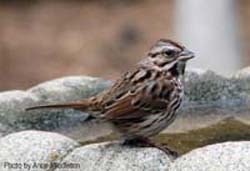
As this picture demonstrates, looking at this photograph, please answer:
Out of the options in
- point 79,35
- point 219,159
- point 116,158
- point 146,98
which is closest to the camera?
point 219,159

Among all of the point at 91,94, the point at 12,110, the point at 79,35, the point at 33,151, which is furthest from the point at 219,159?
the point at 79,35

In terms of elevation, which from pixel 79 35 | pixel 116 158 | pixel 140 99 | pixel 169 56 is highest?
pixel 169 56

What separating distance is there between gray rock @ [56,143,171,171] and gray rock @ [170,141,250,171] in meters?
0.12

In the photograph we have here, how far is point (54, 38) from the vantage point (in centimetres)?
1466

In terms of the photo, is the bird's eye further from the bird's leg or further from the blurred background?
the blurred background

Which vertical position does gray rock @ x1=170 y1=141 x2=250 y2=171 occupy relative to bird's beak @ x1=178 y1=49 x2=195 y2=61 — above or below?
below

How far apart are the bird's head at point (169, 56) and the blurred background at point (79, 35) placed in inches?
264

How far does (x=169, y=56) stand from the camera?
4.82 meters

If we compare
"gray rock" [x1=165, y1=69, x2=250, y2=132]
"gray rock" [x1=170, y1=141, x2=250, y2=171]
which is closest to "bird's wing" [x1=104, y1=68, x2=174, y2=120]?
"gray rock" [x1=170, y1=141, x2=250, y2=171]

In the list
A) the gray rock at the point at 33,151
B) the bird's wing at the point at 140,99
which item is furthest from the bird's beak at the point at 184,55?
the gray rock at the point at 33,151

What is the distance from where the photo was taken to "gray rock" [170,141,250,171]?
405 cm

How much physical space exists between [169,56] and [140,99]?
23cm

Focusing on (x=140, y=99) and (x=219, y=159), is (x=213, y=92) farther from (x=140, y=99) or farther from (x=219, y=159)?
(x=219, y=159)

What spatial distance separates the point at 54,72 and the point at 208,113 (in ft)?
25.3
